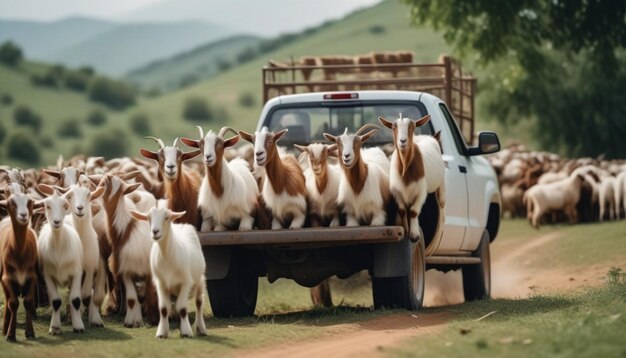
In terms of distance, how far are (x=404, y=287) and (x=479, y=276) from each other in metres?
3.36

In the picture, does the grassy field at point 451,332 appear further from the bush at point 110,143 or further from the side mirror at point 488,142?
the bush at point 110,143

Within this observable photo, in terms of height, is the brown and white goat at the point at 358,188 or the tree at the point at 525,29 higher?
the tree at the point at 525,29

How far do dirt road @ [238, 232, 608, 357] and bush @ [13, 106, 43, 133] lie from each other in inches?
3839

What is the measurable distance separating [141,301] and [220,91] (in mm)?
137456

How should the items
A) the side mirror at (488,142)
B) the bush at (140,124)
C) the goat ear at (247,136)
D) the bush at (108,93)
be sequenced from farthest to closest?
1. the bush at (108,93)
2. the bush at (140,124)
3. the side mirror at (488,142)
4. the goat ear at (247,136)

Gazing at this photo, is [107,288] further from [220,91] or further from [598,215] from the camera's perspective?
[220,91]

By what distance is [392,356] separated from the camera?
10.2 metres

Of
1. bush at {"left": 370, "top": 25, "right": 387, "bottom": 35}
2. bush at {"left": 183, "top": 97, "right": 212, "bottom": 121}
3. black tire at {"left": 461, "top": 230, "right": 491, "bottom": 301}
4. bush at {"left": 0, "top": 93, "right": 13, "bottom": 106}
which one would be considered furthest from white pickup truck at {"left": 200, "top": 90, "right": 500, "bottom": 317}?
bush at {"left": 370, "top": 25, "right": 387, "bottom": 35}

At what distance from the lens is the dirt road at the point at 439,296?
441 inches

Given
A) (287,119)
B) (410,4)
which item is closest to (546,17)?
(410,4)

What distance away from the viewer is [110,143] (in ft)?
392

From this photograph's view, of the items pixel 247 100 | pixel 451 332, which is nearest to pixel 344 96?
pixel 451 332

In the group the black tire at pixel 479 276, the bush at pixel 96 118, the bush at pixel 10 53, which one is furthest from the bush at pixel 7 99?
the black tire at pixel 479 276

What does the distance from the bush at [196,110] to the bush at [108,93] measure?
14795 mm
